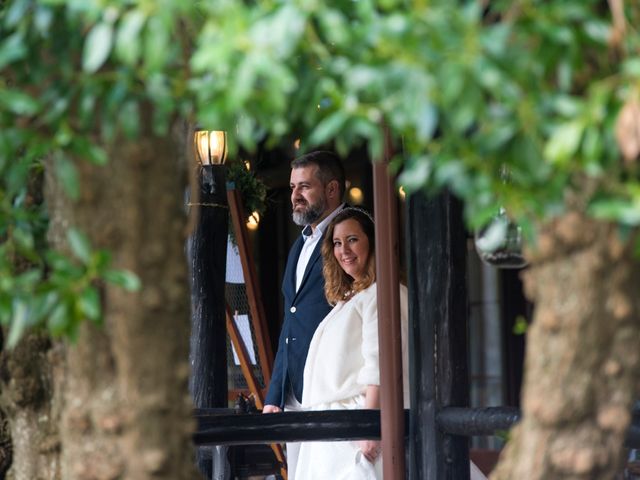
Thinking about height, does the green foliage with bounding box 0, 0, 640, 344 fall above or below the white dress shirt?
below

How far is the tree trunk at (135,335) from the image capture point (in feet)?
5.88

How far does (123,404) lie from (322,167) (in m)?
3.56

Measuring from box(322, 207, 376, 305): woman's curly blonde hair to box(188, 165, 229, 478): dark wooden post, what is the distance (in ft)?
4.05

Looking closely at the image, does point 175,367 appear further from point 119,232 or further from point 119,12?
point 119,12

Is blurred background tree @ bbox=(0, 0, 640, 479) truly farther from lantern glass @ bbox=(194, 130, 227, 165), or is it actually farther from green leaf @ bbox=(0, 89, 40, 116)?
lantern glass @ bbox=(194, 130, 227, 165)

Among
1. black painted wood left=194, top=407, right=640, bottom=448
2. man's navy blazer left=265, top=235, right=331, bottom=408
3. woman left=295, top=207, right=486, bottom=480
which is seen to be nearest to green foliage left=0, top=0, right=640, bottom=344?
black painted wood left=194, top=407, right=640, bottom=448

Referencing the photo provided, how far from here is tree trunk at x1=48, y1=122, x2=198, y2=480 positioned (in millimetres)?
1792

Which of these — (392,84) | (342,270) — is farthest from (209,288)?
(392,84)

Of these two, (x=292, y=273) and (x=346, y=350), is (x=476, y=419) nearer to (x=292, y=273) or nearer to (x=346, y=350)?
(x=346, y=350)

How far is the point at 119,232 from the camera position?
5.88 ft

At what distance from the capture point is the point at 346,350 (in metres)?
4.47

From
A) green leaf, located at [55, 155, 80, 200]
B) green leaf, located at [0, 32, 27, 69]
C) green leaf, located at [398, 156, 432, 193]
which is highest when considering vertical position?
green leaf, located at [0, 32, 27, 69]

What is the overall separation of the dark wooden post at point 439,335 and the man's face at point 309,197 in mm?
1385

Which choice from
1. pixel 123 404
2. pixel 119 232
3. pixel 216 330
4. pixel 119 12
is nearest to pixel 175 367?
pixel 123 404
